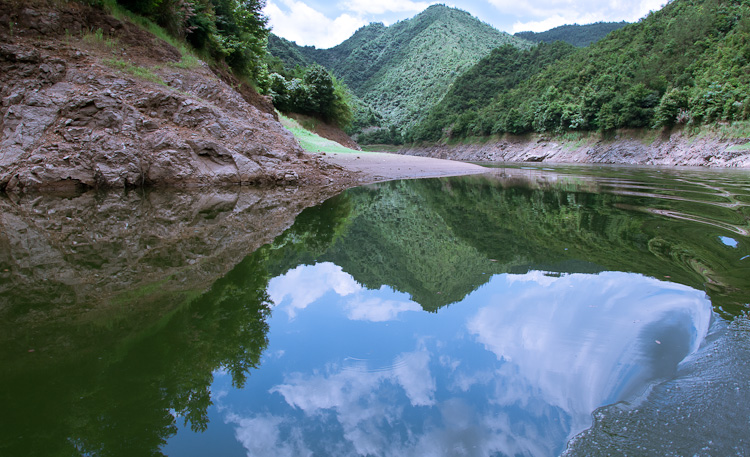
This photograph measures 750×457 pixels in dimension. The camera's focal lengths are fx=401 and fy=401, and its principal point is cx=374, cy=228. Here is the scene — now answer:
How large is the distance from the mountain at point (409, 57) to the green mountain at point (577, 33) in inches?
601

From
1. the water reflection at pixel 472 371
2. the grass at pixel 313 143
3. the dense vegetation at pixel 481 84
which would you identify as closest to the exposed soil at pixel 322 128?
→ the grass at pixel 313 143

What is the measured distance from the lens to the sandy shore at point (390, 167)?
17.3 m

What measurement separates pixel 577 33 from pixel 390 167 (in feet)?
426

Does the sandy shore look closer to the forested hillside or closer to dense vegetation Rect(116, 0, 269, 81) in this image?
dense vegetation Rect(116, 0, 269, 81)

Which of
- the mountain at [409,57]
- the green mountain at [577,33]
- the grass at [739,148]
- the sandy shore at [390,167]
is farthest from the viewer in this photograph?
the green mountain at [577,33]

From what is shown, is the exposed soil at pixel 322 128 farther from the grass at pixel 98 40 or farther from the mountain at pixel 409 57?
the mountain at pixel 409 57

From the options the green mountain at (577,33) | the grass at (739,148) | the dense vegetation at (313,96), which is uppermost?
the green mountain at (577,33)

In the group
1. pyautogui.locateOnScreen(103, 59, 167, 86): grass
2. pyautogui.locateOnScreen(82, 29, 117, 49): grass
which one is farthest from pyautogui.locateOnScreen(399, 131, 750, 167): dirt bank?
pyautogui.locateOnScreen(82, 29, 117, 49): grass

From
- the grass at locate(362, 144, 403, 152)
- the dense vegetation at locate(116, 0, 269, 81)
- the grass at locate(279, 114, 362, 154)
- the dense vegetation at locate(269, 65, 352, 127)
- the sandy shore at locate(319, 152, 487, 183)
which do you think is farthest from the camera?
the grass at locate(362, 144, 403, 152)

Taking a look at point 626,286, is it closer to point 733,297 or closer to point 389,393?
point 733,297

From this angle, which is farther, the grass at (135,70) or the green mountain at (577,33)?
the green mountain at (577,33)

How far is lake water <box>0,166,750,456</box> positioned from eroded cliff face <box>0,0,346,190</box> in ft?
17.9

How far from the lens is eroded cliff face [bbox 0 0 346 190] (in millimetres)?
10336

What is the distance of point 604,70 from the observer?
1969 inches
